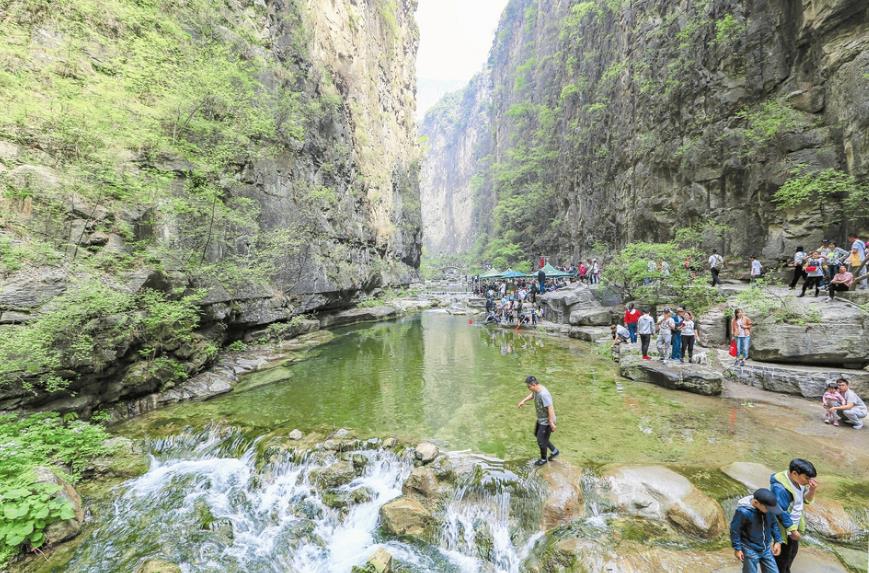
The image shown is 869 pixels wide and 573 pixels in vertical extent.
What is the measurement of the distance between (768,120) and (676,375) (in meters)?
13.3

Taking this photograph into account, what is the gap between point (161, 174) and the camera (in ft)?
35.0

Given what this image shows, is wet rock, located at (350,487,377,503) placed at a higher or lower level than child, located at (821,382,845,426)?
lower

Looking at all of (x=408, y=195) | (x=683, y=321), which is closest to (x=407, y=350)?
(x=683, y=321)

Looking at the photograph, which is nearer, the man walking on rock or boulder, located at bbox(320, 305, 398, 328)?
the man walking on rock

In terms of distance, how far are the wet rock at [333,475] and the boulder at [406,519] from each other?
3.42 ft

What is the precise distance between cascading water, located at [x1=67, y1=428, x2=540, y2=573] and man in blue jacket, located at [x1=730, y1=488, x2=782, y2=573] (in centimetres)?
258

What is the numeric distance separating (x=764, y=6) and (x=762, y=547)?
23.0 meters

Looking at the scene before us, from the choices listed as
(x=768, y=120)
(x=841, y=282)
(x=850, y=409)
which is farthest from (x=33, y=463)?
(x=768, y=120)

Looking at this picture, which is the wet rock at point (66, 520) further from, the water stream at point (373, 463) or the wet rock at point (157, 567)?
the wet rock at point (157, 567)

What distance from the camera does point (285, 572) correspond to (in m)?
4.98

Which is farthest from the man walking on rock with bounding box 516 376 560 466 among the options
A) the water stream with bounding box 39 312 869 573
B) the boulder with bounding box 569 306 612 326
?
the boulder with bounding box 569 306 612 326

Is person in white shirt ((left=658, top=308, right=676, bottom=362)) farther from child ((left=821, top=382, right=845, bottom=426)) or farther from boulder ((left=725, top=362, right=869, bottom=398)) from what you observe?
child ((left=821, top=382, right=845, bottom=426))

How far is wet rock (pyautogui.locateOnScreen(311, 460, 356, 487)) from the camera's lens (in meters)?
6.26

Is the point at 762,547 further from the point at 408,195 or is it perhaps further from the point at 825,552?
the point at 408,195
